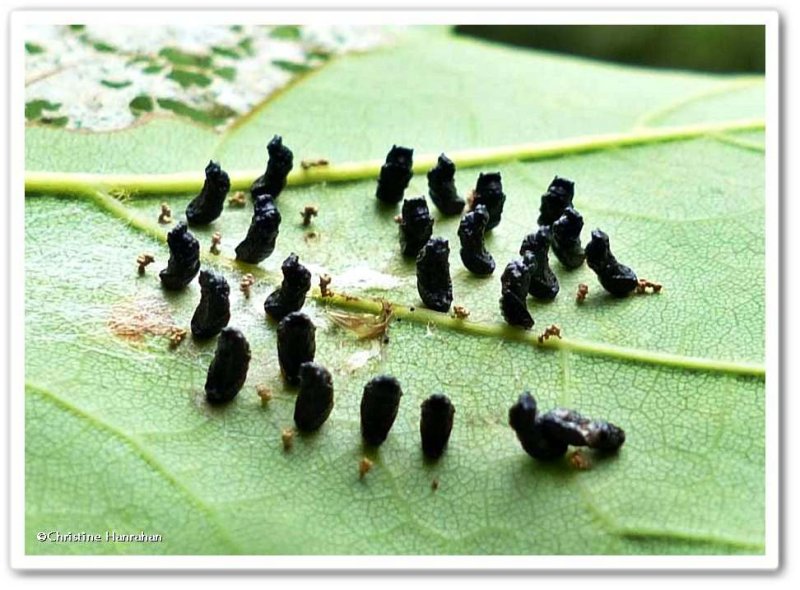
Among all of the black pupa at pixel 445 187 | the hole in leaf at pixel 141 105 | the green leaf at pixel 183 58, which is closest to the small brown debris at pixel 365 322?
the black pupa at pixel 445 187

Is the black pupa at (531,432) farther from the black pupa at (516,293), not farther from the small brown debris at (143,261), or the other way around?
the small brown debris at (143,261)

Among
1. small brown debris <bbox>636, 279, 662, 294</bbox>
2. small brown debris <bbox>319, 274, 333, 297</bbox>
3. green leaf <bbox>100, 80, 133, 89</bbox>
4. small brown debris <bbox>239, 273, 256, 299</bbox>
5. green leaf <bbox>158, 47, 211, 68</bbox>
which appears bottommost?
small brown debris <bbox>636, 279, 662, 294</bbox>

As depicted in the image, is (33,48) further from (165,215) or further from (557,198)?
(557,198)

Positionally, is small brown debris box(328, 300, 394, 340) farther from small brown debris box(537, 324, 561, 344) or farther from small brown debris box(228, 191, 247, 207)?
small brown debris box(228, 191, 247, 207)

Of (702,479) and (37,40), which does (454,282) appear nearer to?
(702,479)

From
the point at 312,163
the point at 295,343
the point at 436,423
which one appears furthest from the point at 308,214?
the point at 436,423

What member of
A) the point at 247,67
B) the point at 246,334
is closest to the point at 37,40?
the point at 247,67

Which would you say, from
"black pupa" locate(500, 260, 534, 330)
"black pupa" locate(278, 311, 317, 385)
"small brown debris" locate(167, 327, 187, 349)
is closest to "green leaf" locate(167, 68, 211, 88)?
"small brown debris" locate(167, 327, 187, 349)
